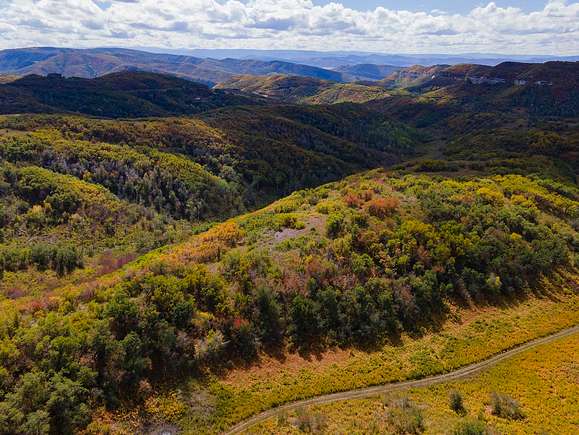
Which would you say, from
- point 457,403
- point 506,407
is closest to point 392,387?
point 457,403

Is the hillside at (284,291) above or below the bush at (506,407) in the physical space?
above

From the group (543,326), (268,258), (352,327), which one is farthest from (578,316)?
(268,258)

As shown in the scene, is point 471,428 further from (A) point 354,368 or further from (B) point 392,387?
(A) point 354,368

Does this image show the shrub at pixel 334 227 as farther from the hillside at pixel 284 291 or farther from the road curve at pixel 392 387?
the road curve at pixel 392 387

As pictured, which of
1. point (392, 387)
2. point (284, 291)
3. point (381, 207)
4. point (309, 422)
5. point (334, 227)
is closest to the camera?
point (309, 422)

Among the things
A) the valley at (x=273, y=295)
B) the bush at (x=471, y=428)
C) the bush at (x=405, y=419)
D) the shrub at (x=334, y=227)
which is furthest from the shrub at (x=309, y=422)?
the shrub at (x=334, y=227)

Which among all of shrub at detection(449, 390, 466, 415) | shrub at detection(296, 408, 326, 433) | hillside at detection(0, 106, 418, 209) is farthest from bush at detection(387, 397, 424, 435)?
hillside at detection(0, 106, 418, 209)
